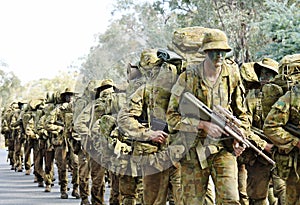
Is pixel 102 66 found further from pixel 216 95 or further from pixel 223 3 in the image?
pixel 216 95

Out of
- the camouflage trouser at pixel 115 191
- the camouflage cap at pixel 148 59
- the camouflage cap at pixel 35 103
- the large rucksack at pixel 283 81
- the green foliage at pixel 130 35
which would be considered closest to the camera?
the large rucksack at pixel 283 81

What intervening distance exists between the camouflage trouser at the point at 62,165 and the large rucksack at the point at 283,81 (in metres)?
7.76

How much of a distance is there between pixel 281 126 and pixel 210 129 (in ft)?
2.14

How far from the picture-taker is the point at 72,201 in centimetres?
1506

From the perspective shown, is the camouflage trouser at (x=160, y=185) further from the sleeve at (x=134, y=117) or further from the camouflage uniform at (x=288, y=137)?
the camouflage uniform at (x=288, y=137)

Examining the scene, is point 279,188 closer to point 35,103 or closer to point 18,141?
point 35,103

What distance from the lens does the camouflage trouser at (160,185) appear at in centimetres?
910

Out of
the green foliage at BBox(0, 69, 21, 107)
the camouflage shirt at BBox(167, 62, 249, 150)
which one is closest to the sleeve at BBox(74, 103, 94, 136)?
Result: the camouflage shirt at BBox(167, 62, 249, 150)

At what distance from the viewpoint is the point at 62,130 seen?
1683 cm

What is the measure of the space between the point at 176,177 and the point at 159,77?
1.11 meters

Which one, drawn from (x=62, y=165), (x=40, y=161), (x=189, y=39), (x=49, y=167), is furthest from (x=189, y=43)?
(x=40, y=161)

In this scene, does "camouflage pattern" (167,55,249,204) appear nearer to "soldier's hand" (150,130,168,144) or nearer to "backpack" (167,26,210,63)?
"backpack" (167,26,210,63)

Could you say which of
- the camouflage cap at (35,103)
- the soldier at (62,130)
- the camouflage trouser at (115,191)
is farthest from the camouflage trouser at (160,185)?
the camouflage cap at (35,103)

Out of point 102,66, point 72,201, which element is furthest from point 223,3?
point 72,201
